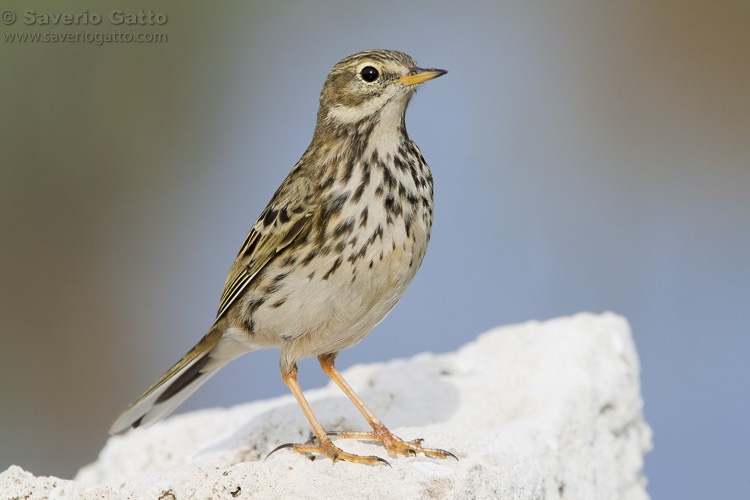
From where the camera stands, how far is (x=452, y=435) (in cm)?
532

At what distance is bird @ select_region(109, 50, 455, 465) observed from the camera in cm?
498

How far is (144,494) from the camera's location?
170 inches

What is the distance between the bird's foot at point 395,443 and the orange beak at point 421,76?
2.13 m

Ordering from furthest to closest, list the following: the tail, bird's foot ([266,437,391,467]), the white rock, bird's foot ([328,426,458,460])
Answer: the tail → bird's foot ([328,426,458,460]) → bird's foot ([266,437,391,467]) → the white rock

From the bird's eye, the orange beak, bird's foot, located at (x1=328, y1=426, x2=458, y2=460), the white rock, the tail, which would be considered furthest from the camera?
the tail

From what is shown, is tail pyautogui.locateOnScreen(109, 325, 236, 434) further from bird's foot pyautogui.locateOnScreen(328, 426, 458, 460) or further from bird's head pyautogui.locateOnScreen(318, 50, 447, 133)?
bird's head pyautogui.locateOnScreen(318, 50, 447, 133)

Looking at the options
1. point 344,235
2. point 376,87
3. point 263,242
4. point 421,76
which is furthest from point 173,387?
point 421,76

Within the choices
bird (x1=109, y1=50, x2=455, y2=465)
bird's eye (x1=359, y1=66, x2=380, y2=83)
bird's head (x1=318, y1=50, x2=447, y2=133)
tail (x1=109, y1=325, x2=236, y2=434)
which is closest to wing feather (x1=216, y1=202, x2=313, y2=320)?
bird (x1=109, y1=50, x2=455, y2=465)

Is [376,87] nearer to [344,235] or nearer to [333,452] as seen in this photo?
[344,235]

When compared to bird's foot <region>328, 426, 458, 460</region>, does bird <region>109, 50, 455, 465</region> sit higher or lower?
higher

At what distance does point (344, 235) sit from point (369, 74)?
107 cm

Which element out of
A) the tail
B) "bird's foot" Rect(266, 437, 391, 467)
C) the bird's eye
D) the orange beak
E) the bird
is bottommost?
"bird's foot" Rect(266, 437, 391, 467)

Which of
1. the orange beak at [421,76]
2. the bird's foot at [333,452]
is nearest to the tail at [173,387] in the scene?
the bird's foot at [333,452]

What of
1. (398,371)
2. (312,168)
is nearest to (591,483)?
(398,371)
